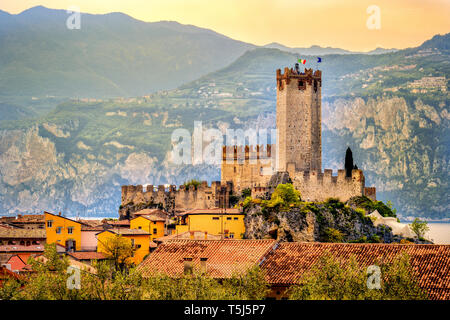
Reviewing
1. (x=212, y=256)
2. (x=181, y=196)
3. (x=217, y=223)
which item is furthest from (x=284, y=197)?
(x=212, y=256)

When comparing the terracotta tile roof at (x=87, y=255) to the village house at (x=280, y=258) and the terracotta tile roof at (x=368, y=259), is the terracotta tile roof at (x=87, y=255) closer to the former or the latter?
the village house at (x=280, y=258)

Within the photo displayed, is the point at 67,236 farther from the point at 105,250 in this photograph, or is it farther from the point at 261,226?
the point at 261,226

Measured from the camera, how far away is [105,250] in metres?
83.2

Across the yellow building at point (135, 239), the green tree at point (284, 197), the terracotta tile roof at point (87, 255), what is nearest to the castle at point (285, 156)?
the green tree at point (284, 197)

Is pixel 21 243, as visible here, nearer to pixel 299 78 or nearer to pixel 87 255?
pixel 87 255

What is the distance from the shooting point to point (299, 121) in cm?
11062

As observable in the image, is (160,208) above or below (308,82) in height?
below

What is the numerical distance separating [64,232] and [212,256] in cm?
3772

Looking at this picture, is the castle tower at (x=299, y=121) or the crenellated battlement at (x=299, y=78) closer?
the castle tower at (x=299, y=121)

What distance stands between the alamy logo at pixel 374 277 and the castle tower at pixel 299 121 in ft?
191

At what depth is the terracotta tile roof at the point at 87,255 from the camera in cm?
7962

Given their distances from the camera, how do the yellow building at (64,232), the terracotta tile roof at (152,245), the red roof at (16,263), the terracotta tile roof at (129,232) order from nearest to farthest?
1. the red roof at (16,263)
2. the terracotta tile roof at (152,245)
3. the terracotta tile roof at (129,232)
4. the yellow building at (64,232)
